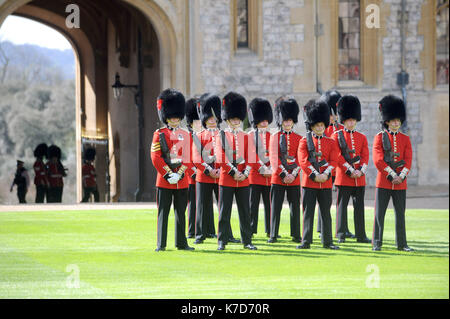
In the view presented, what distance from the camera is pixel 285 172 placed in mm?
9492

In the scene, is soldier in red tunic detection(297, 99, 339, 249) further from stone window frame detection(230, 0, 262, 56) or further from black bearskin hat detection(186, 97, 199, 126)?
Result: stone window frame detection(230, 0, 262, 56)

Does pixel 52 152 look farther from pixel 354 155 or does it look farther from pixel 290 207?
pixel 354 155

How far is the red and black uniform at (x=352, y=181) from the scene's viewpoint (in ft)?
31.2

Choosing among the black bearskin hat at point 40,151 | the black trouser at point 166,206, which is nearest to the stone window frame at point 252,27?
the black bearskin hat at point 40,151

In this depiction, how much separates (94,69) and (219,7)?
33.5 feet

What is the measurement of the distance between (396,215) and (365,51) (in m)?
9.31

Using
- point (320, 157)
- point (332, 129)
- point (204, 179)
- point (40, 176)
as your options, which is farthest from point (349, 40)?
point (320, 157)

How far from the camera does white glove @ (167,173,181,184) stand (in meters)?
8.61

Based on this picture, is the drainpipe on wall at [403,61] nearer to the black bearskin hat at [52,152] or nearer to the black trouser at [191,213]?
the black bearskin hat at [52,152]

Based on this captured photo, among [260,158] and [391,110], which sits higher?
[391,110]

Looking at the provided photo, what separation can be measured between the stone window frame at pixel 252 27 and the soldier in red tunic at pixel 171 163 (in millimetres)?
8558

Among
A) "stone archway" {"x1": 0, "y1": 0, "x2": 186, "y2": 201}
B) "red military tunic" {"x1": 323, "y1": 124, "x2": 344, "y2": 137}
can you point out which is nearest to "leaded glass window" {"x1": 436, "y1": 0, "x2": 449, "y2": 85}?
"stone archway" {"x1": 0, "y1": 0, "x2": 186, "y2": 201}

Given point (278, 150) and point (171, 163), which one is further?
point (278, 150)
